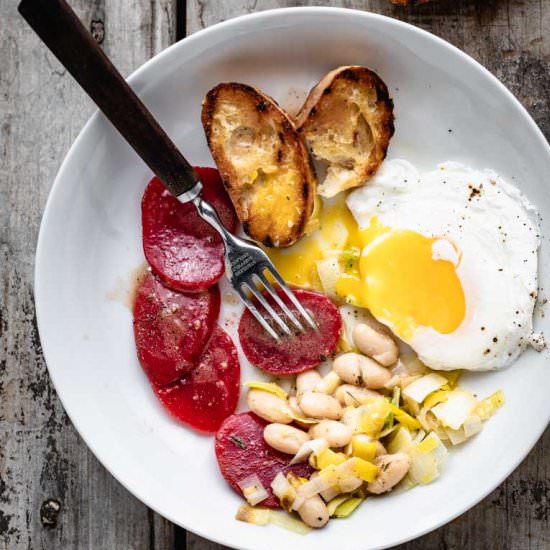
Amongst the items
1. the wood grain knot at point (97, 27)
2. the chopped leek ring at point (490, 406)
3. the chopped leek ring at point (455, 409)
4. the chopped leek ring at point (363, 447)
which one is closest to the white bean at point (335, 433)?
the chopped leek ring at point (363, 447)

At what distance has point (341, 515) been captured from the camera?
2055mm

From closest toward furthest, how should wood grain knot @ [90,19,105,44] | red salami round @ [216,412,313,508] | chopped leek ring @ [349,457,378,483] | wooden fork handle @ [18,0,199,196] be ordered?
1. wooden fork handle @ [18,0,199,196]
2. chopped leek ring @ [349,457,378,483]
3. red salami round @ [216,412,313,508]
4. wood grain knot @ [90,19,105,44]

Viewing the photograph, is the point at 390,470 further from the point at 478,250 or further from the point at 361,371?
the point at 478,250

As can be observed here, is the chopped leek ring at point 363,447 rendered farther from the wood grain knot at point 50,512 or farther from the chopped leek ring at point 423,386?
the wood grain knot at point 50,512

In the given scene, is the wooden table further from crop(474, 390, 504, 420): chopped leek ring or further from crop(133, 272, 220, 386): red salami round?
crop(133, 272, 220, 386): red salami round

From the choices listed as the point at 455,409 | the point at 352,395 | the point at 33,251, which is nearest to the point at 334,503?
the point at 352,395

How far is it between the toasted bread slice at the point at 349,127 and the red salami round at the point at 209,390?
0.50 metres

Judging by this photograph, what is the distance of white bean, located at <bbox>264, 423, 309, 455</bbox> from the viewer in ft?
6.68

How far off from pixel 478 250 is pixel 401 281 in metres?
0.21

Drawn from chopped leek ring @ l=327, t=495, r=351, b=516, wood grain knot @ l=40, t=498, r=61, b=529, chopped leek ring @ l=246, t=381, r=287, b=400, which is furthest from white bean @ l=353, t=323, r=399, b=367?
wood grain knot @ l=40, t=498, r=61, b=529

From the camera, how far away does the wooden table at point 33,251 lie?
2.18m

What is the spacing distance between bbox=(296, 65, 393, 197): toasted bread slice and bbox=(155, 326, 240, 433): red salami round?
50cm

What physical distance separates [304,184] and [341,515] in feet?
2.78

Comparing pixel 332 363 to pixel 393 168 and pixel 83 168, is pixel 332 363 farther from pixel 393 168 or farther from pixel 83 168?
pixel 83 168
